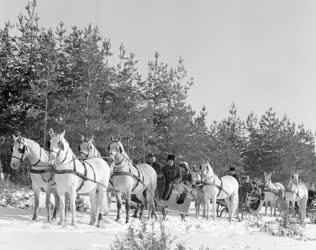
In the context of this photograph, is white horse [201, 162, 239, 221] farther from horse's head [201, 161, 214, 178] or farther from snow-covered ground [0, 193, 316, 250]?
snow-covered ground [0, 193, 316, 250]

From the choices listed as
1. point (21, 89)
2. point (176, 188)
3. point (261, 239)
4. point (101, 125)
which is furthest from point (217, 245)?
point (21, 89)

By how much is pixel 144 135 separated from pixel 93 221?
2110cm

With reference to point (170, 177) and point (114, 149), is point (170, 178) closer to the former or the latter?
point (170, 177)

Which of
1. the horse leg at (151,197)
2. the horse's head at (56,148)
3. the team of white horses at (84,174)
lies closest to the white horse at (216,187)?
the horse leg at (151,197)

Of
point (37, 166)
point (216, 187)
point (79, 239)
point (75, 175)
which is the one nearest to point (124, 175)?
point (75, 175)

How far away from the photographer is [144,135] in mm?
34125

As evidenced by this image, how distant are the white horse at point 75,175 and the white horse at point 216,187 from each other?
4.89 m

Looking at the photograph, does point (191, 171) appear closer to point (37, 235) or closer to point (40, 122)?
point (37, 235)

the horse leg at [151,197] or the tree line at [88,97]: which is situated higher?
the tree line at [88,97]

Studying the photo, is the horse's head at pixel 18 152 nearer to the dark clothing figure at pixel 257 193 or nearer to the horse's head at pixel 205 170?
the horse's head at pixel 205 170

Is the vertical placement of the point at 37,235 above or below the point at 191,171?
below

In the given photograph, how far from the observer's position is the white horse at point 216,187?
17406 millimetres

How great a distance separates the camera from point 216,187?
1747 cm

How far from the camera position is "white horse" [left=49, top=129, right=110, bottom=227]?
12031 millimetres
